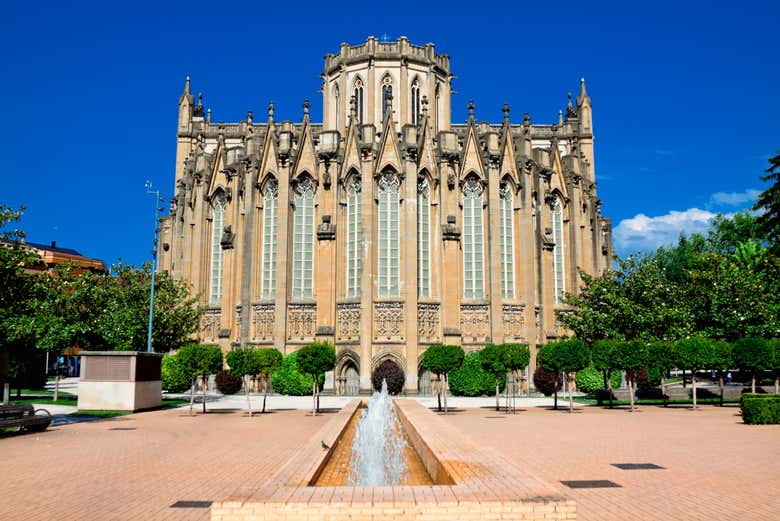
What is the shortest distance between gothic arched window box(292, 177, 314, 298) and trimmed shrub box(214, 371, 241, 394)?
6819 millimetres

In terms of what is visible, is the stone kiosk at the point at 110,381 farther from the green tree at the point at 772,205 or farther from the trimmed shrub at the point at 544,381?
the green tree at the point at 772,205

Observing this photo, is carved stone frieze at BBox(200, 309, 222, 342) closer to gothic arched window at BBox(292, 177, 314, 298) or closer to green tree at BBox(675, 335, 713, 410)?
gothic arched window at BBox(292, 177, 314, 298)

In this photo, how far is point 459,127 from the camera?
186 ft

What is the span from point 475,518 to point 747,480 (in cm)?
848

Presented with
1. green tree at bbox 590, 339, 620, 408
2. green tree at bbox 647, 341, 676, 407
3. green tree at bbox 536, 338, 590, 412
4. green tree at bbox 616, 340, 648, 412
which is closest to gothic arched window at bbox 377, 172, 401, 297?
green tree at bbox 536, 338, 590, 412

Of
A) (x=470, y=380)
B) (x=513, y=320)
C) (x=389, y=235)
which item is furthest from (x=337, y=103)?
(x=470, y=380)

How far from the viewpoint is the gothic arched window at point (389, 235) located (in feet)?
142

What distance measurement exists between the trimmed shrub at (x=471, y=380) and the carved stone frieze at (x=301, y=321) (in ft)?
32.1

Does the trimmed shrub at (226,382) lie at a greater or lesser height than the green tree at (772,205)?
lesser

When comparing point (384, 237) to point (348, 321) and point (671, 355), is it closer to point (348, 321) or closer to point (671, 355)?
point (348, 321)

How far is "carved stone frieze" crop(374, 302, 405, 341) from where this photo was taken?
139 feet

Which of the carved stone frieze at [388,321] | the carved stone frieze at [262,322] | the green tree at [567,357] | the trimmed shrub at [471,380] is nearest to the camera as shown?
the green tree at [567,357]

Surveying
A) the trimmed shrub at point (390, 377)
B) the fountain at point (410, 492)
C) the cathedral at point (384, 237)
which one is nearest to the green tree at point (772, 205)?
the cathedral at point (384, 237)

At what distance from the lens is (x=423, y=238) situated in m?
44.8
